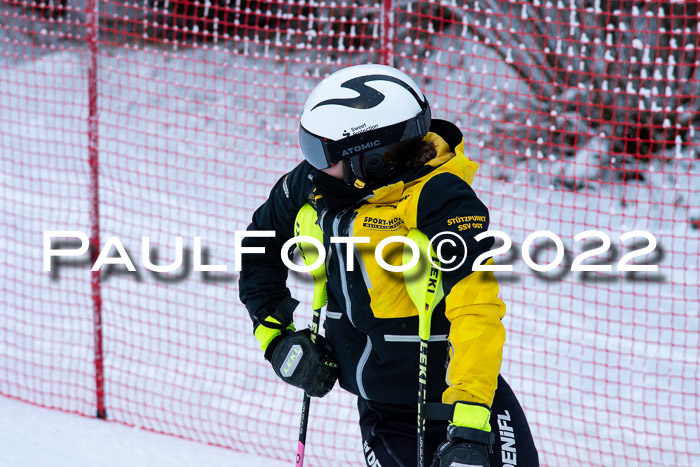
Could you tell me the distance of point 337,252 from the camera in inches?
95.0

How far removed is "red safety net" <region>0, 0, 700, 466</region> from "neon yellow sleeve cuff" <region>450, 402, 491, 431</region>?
2.21 metres

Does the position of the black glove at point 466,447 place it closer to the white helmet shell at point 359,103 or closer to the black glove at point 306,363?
the black glove at point 306,363

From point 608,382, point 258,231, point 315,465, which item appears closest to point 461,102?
point 608,382

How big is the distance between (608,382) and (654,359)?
2.41 feet

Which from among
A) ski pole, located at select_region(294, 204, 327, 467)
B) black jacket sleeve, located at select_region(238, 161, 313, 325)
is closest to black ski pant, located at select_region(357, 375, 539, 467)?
ski pole, located at select_region(294, 204, 327, 467)

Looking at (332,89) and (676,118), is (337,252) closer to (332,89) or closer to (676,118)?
(332,89)

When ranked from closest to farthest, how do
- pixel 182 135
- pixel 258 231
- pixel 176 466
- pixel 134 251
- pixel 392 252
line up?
pixel 392 252
pixel 258 231
pixel 176 466
pixel 134 251
pixel 182 135

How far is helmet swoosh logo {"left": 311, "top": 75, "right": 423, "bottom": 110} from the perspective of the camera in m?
2.27

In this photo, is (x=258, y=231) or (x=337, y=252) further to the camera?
(x=258, y=231)

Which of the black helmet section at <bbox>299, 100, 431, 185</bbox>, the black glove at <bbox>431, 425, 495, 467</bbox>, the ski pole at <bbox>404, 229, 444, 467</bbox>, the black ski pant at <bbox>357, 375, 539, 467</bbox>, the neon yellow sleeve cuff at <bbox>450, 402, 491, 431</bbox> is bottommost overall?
the black ski pant at <bbox>357, 375, 539, 467</bbox>

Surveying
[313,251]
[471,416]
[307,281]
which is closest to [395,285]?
[313,251]

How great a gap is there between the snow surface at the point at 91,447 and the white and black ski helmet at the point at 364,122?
2.25 metres

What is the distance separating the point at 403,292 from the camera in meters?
2.36

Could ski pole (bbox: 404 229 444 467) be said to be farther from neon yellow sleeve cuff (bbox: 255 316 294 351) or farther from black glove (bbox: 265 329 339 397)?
neon yellow sleeve cuff (bbox: 255 316 294 351)
